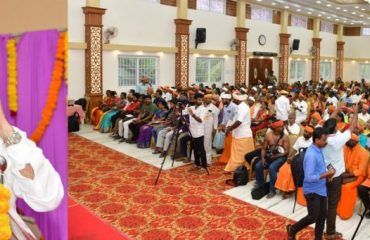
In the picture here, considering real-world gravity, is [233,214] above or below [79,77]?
below

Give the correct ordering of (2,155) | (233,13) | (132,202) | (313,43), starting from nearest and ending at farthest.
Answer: (2,155), (132,202), (233,13), (313,43)

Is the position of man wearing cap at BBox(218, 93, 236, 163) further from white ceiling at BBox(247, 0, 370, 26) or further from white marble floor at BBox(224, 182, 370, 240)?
white ceiling at BBox(247, 0, 370, 26)

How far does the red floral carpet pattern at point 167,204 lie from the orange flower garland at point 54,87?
2.22m

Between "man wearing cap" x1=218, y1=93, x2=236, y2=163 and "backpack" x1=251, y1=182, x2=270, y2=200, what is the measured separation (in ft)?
5.79

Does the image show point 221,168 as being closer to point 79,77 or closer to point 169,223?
point 169,223

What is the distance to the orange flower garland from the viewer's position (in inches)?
104

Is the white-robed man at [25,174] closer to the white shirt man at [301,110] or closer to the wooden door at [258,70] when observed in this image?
the white shirt man at [301,110]

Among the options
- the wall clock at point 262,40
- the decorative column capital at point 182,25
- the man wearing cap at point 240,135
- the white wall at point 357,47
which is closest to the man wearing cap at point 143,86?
the decorative column capital at point 182,25

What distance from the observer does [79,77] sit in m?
11.9

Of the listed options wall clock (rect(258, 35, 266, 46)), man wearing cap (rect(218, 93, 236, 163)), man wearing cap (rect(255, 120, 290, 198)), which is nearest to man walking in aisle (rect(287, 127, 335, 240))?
man wearing cap (rect(255, 120, 290, 198))

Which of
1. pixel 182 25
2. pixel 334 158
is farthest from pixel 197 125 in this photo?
pixel 182 25

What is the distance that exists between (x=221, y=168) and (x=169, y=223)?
2.66 meters

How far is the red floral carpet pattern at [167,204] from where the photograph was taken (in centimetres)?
461

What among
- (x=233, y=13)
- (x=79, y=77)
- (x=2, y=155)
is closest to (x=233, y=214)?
(x=2, y=155)
